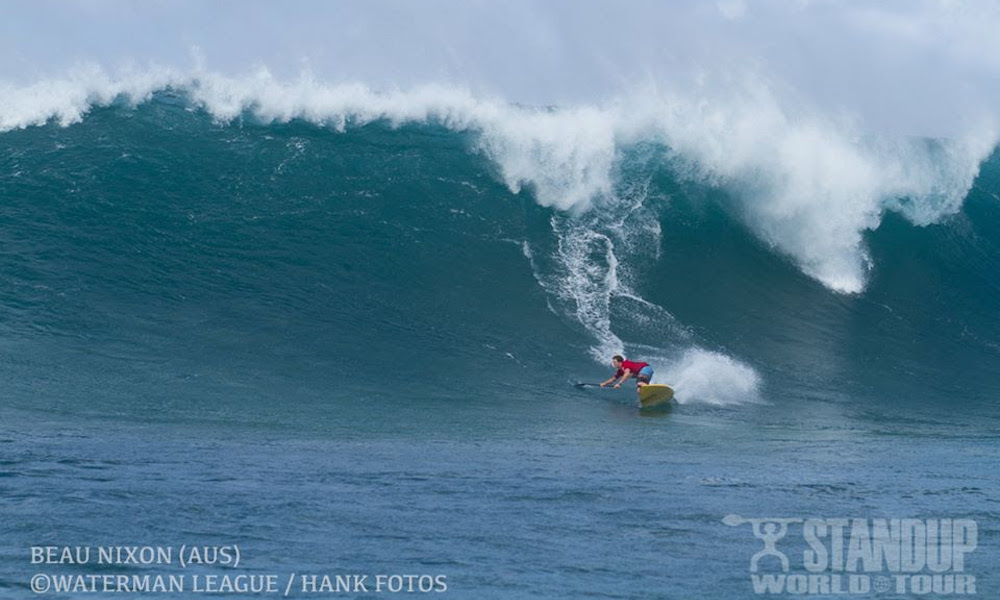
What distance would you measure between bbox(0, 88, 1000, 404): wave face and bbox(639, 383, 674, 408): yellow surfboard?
3.01 feet

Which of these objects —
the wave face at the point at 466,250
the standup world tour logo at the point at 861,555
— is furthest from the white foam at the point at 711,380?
the standup world tour logo at the point at 861,555

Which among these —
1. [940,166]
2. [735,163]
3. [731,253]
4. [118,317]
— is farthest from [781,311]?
[118,317]

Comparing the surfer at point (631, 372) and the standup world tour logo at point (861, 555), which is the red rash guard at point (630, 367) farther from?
the standup world tour logo at point (861, 555)

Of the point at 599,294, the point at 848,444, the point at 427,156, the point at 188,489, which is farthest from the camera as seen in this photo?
the point at 427,156

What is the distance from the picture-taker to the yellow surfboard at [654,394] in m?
17.2

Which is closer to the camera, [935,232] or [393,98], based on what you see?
[935,232]

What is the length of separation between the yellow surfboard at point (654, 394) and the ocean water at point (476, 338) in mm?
432

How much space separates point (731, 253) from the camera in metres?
25.0

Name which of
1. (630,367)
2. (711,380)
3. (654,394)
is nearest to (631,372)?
(630,367)

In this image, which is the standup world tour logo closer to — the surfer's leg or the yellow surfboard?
the yellow surfboard

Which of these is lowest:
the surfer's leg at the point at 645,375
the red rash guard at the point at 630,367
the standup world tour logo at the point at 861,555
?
the standup world tour logo at the point at 861,555

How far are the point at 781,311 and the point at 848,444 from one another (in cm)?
833

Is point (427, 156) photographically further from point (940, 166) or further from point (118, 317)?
point (940, 166)

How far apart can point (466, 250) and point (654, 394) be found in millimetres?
7379
